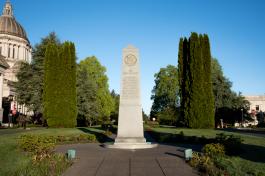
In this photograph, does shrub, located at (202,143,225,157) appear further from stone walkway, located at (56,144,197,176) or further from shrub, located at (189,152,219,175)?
shrub, located at (189,152,219,175)

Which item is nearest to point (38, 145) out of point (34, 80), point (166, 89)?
point (34, 80)

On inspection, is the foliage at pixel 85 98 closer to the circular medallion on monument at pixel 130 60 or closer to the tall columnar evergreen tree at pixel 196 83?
the tall columnar evergreen tree at pixel 196 83

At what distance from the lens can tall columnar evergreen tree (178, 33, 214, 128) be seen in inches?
1388

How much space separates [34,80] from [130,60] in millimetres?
31056

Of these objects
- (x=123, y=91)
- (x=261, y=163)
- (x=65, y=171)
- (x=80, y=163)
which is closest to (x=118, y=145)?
(x=123, y=91)

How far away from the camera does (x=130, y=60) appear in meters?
17.2

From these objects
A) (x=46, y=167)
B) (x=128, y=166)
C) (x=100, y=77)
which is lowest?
(x=128, y=166)

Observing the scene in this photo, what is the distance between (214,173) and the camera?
29.1 feet

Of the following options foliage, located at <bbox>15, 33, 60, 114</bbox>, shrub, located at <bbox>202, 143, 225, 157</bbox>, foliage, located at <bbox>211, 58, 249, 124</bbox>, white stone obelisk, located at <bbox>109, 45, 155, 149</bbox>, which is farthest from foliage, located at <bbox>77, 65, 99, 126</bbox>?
shrub, located at <bbox>202, 143, 225, 157</bbox>

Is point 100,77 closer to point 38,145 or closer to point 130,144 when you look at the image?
point 130,144

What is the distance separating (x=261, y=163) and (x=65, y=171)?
699 centimetres

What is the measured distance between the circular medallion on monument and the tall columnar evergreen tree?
783 inches

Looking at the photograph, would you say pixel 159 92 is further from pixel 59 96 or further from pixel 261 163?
pixel 261 163

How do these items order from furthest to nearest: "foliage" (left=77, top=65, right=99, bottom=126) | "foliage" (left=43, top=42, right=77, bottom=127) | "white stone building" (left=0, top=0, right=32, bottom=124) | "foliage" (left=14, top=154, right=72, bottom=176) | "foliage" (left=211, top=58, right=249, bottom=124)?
"white stone building" (left=0, top=0, right=32, bottom=124) < "foliage" (left=211, top=58, right=249, bottom=124) < "foliage" (left=77, top=65, right=99, bottom=126) < "foliage" (left=43, top=42, right=77, bottom=127) < "foliage" (left=14, top=154, right=72, bottom=176)
